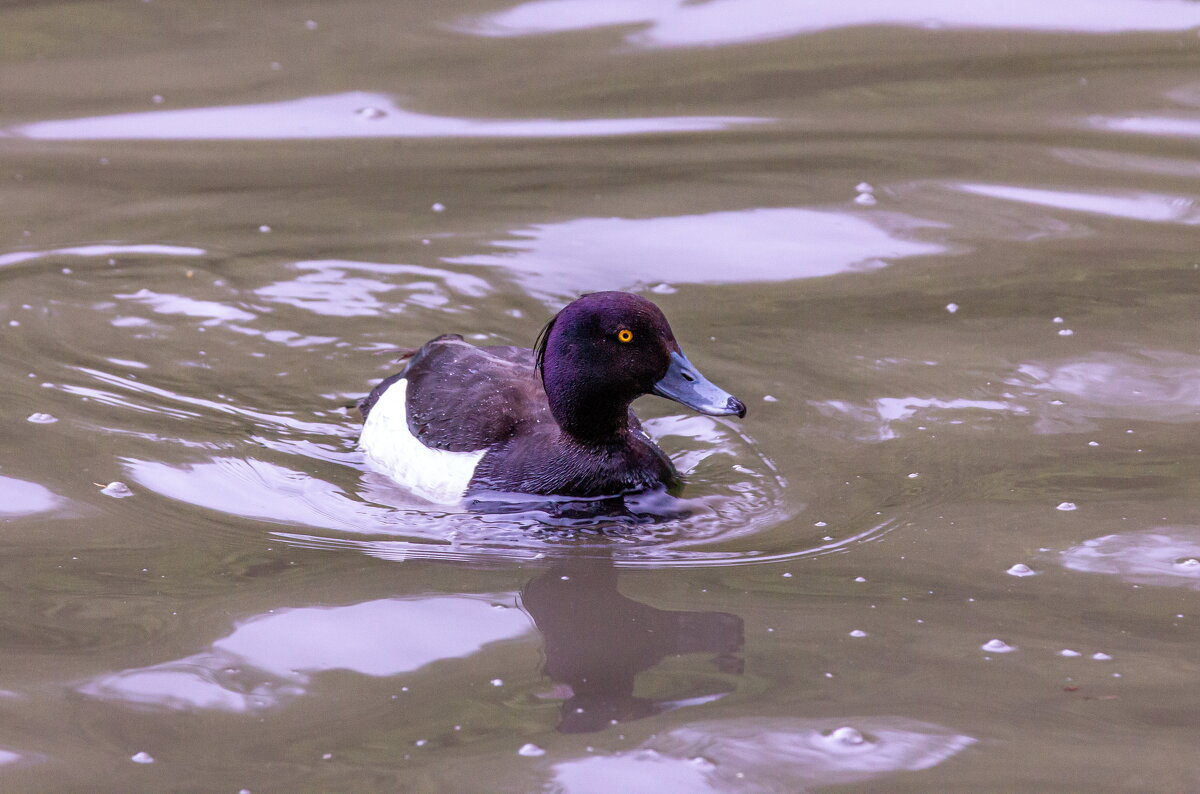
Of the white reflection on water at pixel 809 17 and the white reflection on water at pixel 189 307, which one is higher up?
the white reflection on water at pixel 809 17

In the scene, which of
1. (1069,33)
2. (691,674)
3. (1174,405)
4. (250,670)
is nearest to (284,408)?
(250,670)

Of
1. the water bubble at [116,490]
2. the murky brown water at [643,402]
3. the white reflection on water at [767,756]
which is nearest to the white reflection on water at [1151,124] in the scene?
the murky brown water at [643,402]

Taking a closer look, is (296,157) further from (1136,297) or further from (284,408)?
(1136,297)

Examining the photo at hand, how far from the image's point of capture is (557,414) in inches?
240

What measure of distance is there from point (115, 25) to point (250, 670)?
24.8ft

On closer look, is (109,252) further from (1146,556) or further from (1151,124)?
(1151,124)

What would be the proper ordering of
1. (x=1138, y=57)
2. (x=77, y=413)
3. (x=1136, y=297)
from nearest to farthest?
(x=77, y=413), (x=1136, y=297), (x=1138, y=57)

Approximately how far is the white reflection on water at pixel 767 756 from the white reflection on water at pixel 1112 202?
525 cm

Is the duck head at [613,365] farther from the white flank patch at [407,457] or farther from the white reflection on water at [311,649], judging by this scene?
the white reflection on water at [311,649]

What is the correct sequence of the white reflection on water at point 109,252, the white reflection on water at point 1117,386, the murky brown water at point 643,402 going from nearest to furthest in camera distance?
the murky brown water at point 643,402 → the white reflection on water at point 1117,386 → the white reflection on water at point 109,252

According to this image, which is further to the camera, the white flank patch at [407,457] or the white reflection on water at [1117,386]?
the white reflection on water at [1117,386]

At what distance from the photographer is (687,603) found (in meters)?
5.04

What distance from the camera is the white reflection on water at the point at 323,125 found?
385 inches

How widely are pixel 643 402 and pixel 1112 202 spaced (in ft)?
11.5
